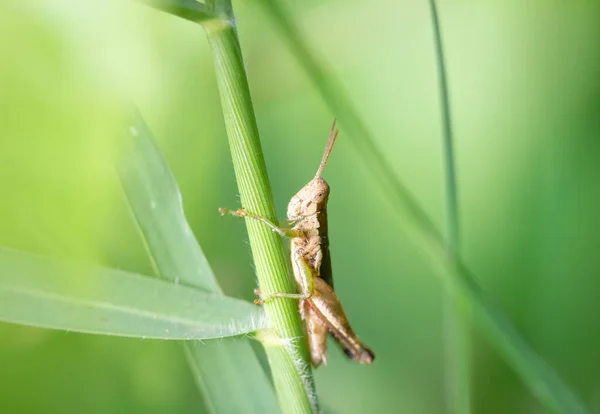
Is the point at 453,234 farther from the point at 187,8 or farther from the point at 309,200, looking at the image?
the point at 187,8

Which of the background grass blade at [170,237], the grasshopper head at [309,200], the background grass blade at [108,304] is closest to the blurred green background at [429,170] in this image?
the grasshopper head at [309,200]

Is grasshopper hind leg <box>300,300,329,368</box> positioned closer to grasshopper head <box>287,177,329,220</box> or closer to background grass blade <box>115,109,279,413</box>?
grasshopper head <box>287,177,329,220</box>

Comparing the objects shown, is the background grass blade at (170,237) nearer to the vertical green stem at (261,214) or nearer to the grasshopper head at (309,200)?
the vertical green stem at (261,214)

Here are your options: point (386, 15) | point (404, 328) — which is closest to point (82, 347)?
point (404, 328)

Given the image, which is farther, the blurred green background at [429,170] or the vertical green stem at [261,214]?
the blurred green background at [429,170]

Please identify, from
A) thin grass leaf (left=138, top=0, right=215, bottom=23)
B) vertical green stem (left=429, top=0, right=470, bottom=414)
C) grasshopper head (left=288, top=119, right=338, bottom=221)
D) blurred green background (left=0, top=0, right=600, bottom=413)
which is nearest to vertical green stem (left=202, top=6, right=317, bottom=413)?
thin grass leaf (left=138, top=0, right=215, bottom=23)

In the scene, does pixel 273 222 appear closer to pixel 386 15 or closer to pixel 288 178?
pixel 288 178

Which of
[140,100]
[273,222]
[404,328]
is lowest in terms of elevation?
[404,328]
